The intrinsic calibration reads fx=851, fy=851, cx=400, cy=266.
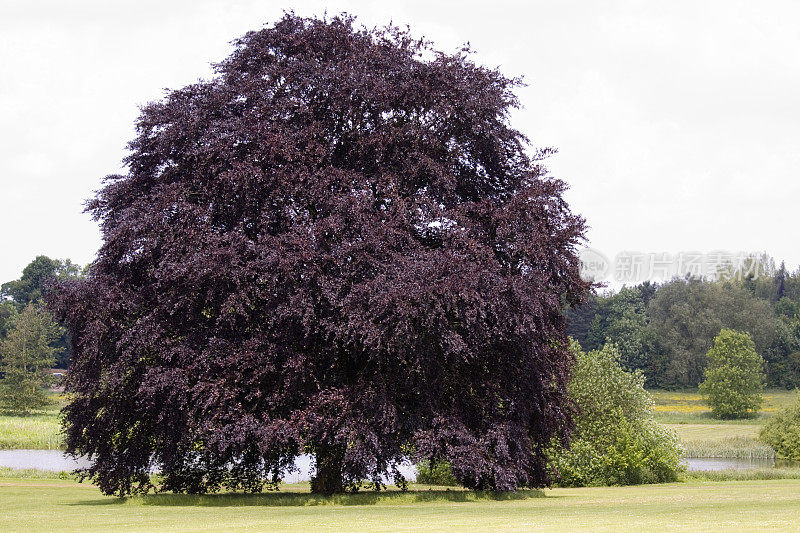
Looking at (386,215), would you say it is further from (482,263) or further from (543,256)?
(543,256)

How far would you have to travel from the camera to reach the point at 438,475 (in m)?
35.4

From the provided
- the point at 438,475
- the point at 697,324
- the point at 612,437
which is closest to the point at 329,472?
the point at 438,475

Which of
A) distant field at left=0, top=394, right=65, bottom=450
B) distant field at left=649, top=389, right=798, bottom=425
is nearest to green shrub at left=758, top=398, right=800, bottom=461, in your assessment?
distant field at left=649, top=389, right=798, bottom=425

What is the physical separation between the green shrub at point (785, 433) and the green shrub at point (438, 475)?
23577 mm

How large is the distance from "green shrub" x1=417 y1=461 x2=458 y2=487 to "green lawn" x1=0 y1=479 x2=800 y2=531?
913 cm

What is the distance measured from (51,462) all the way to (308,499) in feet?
98.7

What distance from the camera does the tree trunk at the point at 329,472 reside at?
2416 cm

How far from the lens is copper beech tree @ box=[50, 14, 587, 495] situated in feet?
72.0

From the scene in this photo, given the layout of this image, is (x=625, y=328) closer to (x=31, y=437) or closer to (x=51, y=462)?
(x=31, y=437)

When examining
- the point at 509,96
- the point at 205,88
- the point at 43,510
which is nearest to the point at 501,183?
the point at 509,96

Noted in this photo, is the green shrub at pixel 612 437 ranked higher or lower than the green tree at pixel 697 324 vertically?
lower

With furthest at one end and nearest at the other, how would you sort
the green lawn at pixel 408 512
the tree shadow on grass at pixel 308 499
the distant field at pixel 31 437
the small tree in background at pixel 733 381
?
1. the small tree in background at pixel 733 381
2. the distant field at pixel 31 437
3. the tree shadow on grass at pixel 308 499
4. the green lawn at pixel 408 512

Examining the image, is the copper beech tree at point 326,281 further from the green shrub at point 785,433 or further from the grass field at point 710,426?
the grass field at point 710,426

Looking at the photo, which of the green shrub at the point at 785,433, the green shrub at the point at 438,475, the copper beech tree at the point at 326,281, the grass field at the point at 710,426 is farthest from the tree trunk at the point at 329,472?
the green shrub at the point at 785,433
